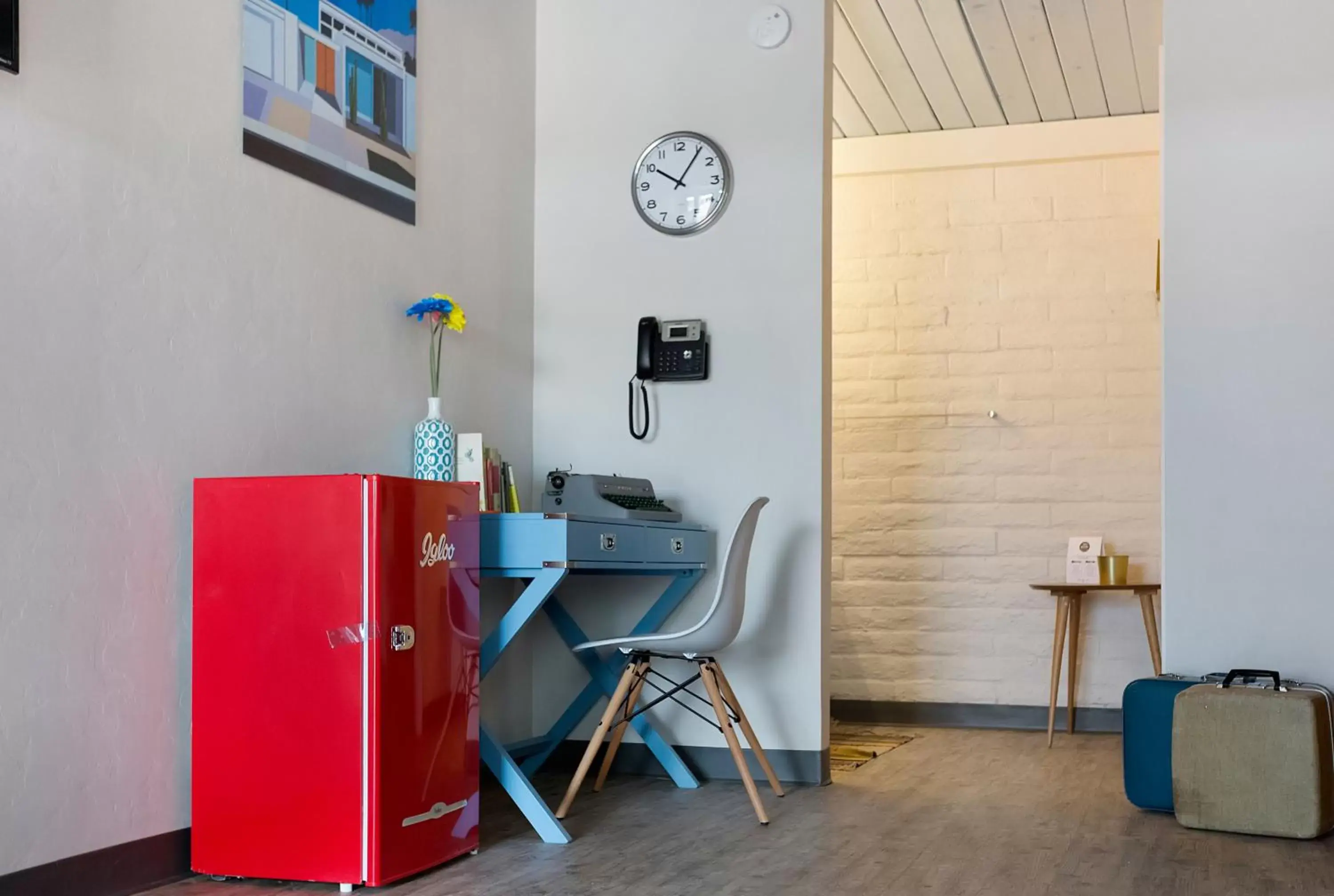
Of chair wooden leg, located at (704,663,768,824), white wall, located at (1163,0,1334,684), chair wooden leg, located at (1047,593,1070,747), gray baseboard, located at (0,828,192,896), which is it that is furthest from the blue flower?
chair wooden leg, located at (1047,593,1070,747)

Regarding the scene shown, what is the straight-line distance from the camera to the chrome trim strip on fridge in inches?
109

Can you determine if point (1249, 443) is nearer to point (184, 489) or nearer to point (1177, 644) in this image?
point (1177, 644)

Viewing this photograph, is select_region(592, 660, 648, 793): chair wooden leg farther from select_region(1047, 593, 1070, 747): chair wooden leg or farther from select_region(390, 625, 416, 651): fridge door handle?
select_region(1047, 593, 1070, 747): chair wooden leg

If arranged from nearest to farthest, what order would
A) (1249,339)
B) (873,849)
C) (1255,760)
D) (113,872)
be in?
(113,872), (873,849), (1255,760), (1249,339)

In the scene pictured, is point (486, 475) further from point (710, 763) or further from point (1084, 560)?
point (1084, 560)

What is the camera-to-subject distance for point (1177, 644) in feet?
13.5

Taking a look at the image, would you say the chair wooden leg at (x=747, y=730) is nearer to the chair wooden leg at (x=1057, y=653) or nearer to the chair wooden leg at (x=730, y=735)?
the chair wooden leg at (x=730, y=735)

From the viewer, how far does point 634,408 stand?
4.55 m

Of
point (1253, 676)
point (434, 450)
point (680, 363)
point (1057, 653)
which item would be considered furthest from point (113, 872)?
point (1057, 653)

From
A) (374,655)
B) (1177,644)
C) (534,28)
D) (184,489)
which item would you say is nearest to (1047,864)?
(1177,644)

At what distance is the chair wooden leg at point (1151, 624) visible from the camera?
17.9ft

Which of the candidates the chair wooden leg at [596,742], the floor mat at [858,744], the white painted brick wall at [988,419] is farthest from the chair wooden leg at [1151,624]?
the chair wooden leg at [596,742]

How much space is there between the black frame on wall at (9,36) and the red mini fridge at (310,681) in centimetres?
93

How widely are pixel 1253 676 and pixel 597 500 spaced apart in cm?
200
